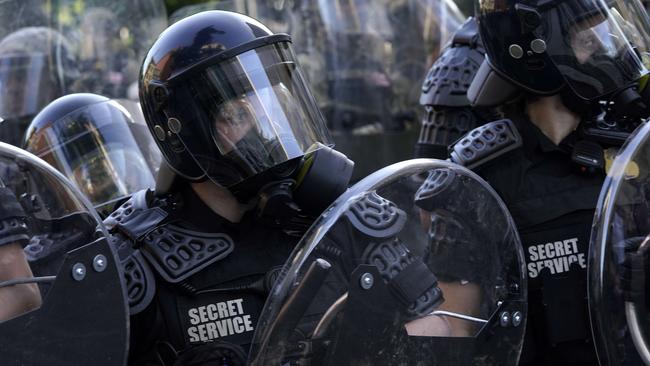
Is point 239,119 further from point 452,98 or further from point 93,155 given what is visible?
point 452,98

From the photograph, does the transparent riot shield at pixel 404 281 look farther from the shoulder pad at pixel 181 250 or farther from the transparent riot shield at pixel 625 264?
the shoulder pad at pixel 181 250

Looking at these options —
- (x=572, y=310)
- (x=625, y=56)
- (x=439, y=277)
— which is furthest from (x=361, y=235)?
(x=625, y=56)

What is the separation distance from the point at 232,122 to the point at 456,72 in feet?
5.54

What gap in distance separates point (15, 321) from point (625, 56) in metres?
2.04

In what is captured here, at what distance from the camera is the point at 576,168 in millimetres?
3715

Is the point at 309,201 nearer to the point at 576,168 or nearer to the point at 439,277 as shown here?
the point at 439,277

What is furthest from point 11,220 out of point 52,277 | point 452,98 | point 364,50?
point 364,50

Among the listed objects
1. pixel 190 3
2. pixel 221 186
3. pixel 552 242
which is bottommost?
pixel 190 3

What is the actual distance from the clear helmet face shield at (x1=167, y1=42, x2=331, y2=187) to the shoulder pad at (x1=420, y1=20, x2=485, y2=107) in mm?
1442

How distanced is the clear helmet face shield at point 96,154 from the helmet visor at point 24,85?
2.90 meters

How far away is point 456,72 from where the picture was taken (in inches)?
187

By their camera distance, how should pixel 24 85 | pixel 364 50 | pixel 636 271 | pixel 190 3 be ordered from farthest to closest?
pixel 190 3, pixel 364 50, pixel 24 85, pixel 636 271

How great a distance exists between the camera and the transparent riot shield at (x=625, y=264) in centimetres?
277

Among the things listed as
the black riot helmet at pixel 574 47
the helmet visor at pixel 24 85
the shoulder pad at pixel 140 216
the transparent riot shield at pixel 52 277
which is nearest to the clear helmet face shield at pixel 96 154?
the shoulder pad at pixel 140 216
